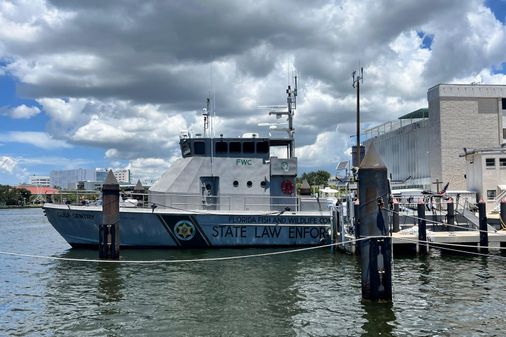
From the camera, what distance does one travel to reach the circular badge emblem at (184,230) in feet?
75.0

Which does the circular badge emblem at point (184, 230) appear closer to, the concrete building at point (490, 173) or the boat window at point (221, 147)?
the boat window at point (221, 147)

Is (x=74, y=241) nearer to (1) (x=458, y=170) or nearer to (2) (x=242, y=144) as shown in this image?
(2) (x=242, y=144)

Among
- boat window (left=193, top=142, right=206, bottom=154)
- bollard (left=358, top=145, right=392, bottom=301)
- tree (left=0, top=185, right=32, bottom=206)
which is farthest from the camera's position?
tree (left=0, top=185, right=32, bottom=206)

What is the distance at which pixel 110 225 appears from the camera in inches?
771

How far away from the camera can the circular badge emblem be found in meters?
22.9

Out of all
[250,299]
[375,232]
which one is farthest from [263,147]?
[375,232]

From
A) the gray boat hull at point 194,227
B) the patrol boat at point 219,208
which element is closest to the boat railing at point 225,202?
the patrol boat at point 219,208

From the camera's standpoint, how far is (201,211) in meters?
23.0

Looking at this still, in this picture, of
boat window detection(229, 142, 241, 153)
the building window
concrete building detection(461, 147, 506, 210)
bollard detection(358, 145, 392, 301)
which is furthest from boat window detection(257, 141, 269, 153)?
the building window

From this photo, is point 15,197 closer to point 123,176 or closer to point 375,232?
point 123,176

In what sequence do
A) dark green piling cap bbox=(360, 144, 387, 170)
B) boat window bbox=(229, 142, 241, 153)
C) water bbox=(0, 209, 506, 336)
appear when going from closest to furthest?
water bbox=(0, 209, 506, 336) → dark green piling cap bbox=(360, 144, 387, 170) → boat window bbox=(229, 142, 241, 153)

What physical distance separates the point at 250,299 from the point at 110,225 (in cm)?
819

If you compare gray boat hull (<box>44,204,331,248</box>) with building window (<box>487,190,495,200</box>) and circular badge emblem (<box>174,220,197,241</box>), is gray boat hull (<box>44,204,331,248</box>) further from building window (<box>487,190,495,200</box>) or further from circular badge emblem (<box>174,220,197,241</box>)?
building window (<box>487,190,495,200</box>)

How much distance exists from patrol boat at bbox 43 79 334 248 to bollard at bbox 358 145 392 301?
11542 mm
